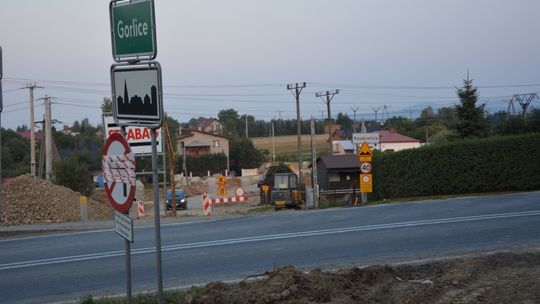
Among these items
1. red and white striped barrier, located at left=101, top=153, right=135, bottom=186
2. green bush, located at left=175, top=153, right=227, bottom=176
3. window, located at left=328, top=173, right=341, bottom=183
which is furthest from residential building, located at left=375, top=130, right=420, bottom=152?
red and white striped barrier, located at left=101, top=153, right=135, bottom=186

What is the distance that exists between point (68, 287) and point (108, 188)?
4412mm

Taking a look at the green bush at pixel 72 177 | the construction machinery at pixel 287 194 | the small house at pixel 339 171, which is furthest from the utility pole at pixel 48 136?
the small house at pixel 339 171

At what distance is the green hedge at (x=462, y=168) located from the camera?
102 feet

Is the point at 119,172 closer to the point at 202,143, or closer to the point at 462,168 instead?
the point at 462,168

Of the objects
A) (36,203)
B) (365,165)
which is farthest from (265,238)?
(36,203)

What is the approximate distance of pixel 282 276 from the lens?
7.82 metres

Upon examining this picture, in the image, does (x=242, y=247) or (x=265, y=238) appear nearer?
(x=242, y=247)

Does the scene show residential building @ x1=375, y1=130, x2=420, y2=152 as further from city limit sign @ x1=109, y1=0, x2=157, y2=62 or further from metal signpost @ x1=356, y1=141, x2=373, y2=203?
city limit sign @ x1=109, y1=0, x2=157, y2=62

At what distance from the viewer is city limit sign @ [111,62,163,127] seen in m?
6.37

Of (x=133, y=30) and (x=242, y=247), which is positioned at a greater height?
(x=133, y=30)

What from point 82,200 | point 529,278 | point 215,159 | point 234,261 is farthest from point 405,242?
point 215,159

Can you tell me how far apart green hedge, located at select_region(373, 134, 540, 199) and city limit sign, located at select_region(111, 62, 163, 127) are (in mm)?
27828

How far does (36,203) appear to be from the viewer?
3073 cm

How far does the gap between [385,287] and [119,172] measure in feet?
11.3
